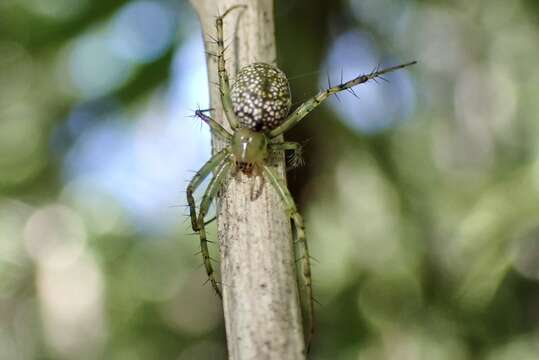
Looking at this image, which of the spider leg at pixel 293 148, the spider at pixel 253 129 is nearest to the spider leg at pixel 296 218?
the spider at pixel 253 129

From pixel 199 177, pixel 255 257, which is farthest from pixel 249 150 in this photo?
pixel 255 257

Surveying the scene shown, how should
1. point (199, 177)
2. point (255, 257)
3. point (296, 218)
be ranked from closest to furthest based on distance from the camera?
point (255, 257) → point (296, 218) → point (199, 177)

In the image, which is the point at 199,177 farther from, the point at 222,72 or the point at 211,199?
the point at 222,72

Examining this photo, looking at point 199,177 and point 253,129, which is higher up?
point 253,129

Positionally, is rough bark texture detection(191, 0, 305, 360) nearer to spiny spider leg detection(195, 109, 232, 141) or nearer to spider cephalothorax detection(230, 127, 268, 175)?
spider cephalothorax detection(230, 127, 268, 175)

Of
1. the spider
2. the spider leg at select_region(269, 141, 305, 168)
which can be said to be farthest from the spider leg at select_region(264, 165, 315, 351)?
the spider leg at select_region(269, 141, 305, 168)

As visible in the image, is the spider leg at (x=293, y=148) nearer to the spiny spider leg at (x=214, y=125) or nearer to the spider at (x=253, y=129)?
the spider at (x=253, y=129)

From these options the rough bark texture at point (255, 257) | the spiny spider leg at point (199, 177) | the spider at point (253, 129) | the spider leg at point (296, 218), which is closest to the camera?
the rough bark texture at point (255, 257)

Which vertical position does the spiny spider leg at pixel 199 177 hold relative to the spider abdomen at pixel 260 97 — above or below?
below
